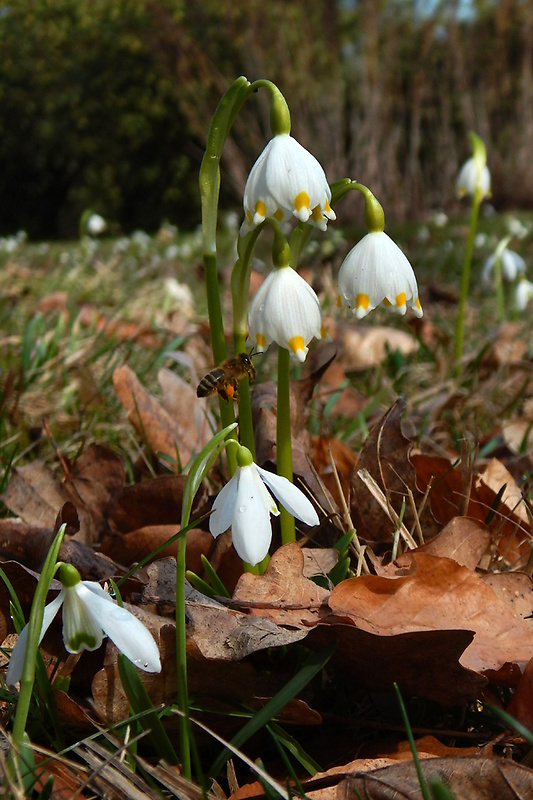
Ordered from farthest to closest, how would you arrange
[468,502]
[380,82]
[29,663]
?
[380,82] < [468,502] < [29,663]

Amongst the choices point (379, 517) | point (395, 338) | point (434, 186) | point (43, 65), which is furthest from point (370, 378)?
point (43, 65)

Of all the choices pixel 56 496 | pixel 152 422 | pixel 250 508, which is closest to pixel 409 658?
pixel 250 508

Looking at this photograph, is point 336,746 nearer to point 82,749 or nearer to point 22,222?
point 82,749

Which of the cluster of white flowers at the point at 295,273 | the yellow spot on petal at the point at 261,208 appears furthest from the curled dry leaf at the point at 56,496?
the yellow spot on petal at the point at 261,208

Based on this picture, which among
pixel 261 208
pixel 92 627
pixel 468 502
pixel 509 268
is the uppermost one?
pixel 261 208

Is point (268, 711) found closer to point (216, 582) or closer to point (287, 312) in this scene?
point (216, 582)

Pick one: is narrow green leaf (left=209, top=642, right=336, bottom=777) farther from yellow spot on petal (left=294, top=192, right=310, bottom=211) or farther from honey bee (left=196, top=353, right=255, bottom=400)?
yellow spot on petal (left=294, top=192, right=310, bottom=211)

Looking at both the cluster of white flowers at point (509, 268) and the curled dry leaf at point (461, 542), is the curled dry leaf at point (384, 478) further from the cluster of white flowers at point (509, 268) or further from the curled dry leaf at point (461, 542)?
Answer: the cluster of white flowers at point (509, 268)

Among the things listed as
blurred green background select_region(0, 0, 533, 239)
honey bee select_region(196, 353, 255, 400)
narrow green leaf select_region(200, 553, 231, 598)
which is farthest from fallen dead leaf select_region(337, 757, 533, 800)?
blurred green background select_region(0, 0, 533, 239)
